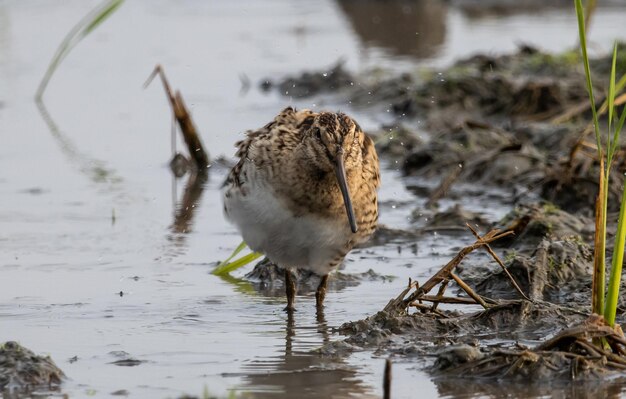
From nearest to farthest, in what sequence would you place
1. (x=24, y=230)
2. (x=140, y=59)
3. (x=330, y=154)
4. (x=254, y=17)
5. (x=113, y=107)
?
(x=330, y=154)
(x=24, y=230)
(x=113, y=107)
(x=140, y=59)
(x=254, y=17)

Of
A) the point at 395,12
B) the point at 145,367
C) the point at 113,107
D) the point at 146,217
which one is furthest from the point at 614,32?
the point at 145,367

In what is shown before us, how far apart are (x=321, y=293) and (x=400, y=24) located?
1148cm

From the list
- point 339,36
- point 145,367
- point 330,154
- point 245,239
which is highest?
point 339,36

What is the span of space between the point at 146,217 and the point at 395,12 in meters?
10.8

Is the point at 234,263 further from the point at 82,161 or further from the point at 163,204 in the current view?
the point at 82,161

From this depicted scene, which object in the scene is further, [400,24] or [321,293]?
[400,24]

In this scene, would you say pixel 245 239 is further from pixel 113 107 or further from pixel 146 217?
pixel 113 107

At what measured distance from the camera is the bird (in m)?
6.31

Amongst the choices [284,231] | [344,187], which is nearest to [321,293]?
[284,231]

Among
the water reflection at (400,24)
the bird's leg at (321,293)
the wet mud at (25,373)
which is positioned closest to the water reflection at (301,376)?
the bird's leg at (321,293)

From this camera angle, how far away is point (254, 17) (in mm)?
18406

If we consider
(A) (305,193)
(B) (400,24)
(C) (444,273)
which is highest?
(B) (400,24)

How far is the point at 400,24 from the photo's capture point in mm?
17938

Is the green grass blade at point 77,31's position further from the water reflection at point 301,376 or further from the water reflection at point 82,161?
the water reflection at point 301,376
